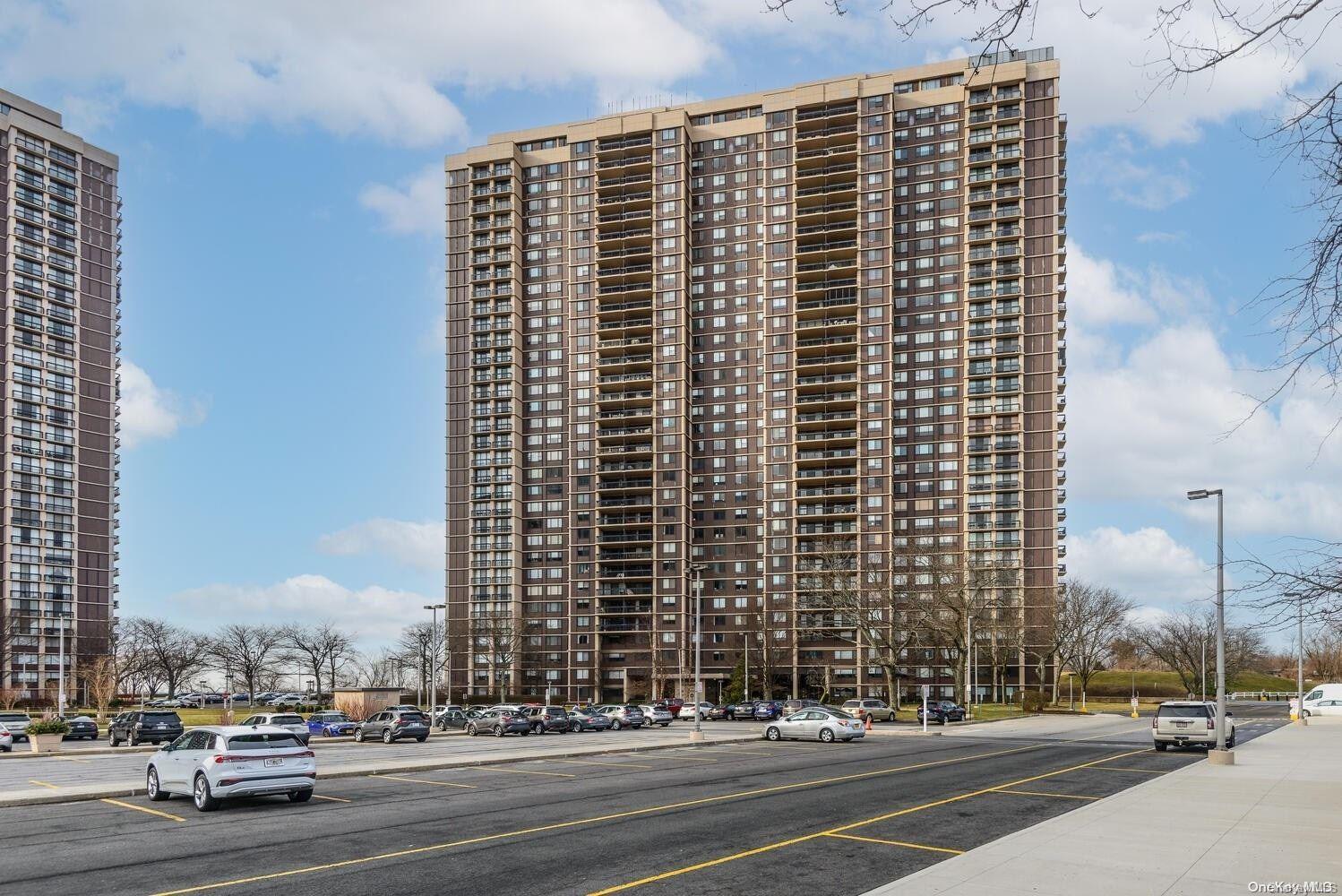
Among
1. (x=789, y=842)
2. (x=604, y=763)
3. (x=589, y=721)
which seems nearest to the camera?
(x=789, y=842)

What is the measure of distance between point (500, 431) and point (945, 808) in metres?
115

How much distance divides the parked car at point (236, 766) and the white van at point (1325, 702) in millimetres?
68147

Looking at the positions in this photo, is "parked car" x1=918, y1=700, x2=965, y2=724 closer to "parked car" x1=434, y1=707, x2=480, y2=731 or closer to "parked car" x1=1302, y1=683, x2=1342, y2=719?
"parked car" x1=1302, y1=683, x2=1342, y2=719

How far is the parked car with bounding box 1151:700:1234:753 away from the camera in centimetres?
3669

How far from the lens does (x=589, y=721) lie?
194 ft

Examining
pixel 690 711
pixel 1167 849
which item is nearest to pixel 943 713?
pixel 690 711

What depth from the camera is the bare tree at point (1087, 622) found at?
9019 centimetres

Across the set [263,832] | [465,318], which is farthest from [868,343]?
[263,832]

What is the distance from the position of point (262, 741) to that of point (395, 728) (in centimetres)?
2760

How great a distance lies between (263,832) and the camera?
17.9m

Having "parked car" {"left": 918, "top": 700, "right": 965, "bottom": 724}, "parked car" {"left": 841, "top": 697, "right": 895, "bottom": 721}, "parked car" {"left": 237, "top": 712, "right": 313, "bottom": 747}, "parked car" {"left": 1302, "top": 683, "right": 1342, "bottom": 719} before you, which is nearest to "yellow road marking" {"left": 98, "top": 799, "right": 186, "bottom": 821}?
"parked car" {"left": 237, "top": 712, "right": 313, "bottom": 747}

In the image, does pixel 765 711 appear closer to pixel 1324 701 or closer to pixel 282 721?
pixel 282 721

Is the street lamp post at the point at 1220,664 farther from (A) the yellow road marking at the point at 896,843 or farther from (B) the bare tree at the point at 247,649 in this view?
(B) the bare tree at the point at 247,649

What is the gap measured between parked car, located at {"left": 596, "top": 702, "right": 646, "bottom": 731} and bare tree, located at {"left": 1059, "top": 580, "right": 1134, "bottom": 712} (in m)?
41.8
